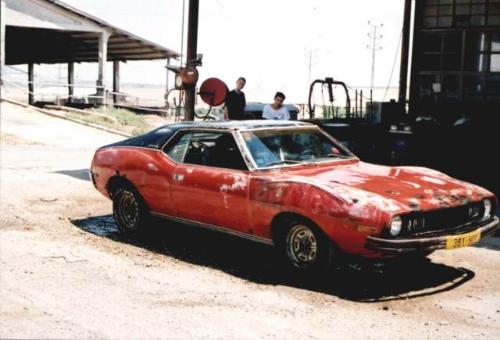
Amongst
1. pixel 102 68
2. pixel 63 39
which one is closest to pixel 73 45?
pixel 63 39

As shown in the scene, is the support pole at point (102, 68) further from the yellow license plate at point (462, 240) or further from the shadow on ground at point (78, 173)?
the yellow license plate at point (462, 240)

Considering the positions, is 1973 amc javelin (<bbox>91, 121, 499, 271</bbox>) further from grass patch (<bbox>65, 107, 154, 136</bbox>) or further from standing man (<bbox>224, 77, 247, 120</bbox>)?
grass patch (<bbox>65, 107, 154, 136</bbox>)

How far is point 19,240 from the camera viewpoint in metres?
7.36

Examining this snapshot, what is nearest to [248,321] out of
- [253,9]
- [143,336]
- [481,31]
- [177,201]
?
[143,336]

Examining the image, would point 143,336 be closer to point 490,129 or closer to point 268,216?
point 268,216

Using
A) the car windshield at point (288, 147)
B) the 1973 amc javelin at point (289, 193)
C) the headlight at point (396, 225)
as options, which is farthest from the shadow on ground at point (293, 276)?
the car windshield at point (288, 147)

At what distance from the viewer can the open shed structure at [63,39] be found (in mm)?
26156

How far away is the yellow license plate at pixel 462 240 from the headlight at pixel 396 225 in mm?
474

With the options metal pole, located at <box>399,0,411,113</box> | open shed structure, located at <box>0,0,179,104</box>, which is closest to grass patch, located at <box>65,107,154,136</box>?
open shed structure, located at <box>0,0,179,104</box>

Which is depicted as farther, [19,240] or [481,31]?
[481,31]

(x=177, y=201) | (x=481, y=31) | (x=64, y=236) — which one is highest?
(x=481, y=31)

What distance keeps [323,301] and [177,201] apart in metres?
2.24

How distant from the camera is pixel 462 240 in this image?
19.3 feet

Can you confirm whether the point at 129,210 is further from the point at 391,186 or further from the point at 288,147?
the point at 391,186
